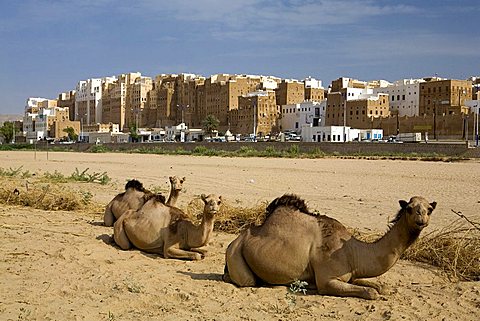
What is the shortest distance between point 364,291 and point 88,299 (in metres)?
2.70

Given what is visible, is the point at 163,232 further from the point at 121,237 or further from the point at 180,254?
the point at 121,237

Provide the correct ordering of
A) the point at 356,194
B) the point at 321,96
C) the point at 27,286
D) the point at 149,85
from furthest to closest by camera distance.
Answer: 1. the point at 149,85
2. the point at 321,96
3. the point at 356,194
4. the point at 27,286

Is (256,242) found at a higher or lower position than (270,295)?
higher

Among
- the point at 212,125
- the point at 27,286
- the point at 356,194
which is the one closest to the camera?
the point at 27,286

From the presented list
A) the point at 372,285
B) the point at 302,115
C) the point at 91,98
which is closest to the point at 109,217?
the point at 372,285

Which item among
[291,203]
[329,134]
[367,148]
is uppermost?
[329,134]

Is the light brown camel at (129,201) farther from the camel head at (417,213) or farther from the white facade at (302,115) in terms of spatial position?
the white facade at (302,115)

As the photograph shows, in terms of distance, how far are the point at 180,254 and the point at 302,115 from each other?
10373 centimetres

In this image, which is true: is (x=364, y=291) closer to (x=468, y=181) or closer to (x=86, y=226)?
(x=86, y=226)

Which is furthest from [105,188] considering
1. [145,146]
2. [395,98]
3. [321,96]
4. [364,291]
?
[321,96]

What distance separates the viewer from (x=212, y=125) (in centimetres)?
11231

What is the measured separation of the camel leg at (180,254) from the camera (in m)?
7.48

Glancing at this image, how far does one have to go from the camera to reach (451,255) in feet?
24.0

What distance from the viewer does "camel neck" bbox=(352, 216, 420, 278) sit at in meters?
5.47
